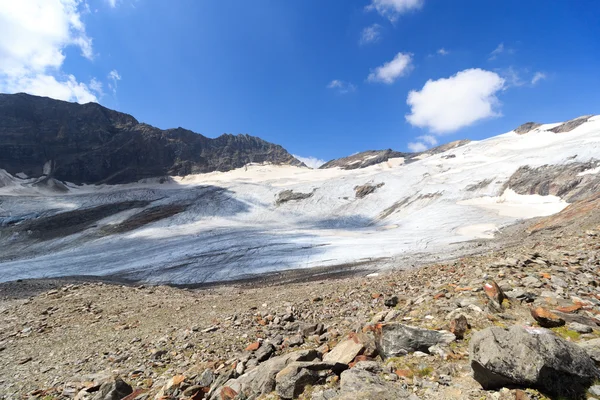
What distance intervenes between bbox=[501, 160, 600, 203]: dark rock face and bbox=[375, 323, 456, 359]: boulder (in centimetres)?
5362

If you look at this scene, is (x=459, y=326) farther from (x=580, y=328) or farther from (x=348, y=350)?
(x=348, y=350)

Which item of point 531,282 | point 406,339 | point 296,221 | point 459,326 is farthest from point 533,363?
point 296,221

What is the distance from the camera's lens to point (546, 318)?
504cm

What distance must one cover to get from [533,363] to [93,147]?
153m

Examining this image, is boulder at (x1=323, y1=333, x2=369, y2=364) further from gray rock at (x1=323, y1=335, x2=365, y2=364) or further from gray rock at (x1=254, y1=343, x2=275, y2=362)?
gray rock at (x1=254, y1=343, x2=275, y2=362)

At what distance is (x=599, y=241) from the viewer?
31.6ft

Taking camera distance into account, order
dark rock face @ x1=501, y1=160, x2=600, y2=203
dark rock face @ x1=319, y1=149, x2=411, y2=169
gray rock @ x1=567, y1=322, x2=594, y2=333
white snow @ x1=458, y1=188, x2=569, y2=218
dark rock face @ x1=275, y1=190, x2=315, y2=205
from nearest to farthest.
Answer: gray rock @ x1=567, y1=322, x2=594, y2=333 < white snow @ x1=458, y1=188, x2=569, y2=218 < dark rock face @ x1=501, y1=160, x2=600, y2=203 < dark rock face @ x1=275, y1=190, x2=315, y2=205 < dark rock face @ x1=319, y1=149, x2=411, y2=169

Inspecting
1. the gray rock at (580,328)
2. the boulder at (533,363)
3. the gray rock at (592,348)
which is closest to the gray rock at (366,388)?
the boulder at (533,363)

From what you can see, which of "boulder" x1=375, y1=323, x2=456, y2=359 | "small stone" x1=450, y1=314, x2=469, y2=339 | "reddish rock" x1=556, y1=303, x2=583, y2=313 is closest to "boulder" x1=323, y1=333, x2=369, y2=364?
"boulder" x1=375, y1=323, x2=456, y2=359

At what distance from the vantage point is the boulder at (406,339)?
4.97 m

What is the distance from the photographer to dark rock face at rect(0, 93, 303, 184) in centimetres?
11869

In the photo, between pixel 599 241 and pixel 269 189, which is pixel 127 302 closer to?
pixel 599 241

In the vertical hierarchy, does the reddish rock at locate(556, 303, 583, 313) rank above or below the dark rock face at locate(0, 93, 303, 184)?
below

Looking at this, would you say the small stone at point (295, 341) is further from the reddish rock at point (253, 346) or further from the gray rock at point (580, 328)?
the gray rock at point (580, 328)
